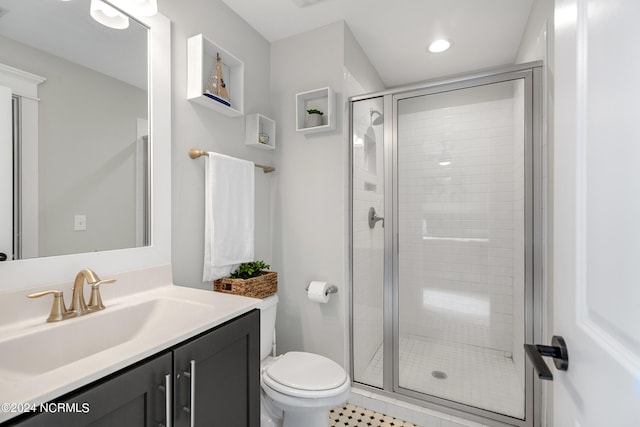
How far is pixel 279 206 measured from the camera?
2148 millimetres

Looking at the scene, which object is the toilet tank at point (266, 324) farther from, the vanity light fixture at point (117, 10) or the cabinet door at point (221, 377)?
the vanity light fixture at point (117, 10)

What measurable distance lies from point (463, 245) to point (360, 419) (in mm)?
1205

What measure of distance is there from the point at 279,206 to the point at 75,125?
124 centimetres

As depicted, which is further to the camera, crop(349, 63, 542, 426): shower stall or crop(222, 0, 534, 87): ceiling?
crop(222, 0, 534, 87): ceiling

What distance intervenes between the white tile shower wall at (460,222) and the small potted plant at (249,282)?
85cm

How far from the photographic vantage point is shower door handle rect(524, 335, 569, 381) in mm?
581

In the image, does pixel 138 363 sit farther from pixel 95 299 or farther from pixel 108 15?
pixel 108 15

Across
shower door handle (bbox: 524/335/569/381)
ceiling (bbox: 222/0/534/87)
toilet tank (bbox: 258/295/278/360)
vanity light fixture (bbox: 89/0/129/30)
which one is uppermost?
ceiling (bbox: 222/0/534/87)

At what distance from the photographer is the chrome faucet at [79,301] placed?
0.97m

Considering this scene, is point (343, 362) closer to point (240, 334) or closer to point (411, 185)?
point (240, 334)

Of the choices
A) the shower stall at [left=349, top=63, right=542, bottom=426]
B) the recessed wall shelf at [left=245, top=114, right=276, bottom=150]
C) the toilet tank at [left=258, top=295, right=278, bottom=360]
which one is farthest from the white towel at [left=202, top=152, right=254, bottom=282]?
the shower stall at [left=349, top=63, right=542, bottom=426]

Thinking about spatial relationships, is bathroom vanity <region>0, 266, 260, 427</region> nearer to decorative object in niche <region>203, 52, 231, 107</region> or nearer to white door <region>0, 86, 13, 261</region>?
white door <region>0, 86, 13, 261</region>

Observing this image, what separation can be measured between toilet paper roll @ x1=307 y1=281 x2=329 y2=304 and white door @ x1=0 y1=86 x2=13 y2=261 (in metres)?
1.39

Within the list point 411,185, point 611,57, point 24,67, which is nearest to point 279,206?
point 411,185
